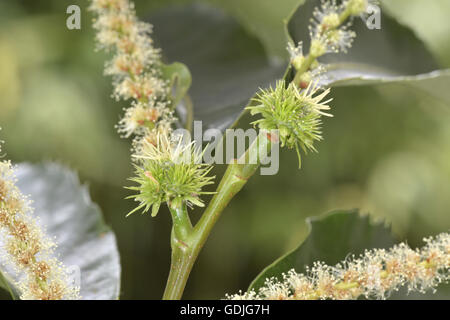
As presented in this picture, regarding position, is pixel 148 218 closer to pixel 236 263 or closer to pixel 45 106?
pixel 236 263

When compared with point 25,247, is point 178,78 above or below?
above

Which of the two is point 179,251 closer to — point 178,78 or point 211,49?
point 178,78

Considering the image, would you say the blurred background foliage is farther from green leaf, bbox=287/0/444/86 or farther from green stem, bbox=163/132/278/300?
green stem, bbox=163/132/278/300

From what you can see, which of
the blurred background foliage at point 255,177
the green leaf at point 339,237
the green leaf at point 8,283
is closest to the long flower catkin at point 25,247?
the green leaf at point 8,283

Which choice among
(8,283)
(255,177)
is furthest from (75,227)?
(255,177)

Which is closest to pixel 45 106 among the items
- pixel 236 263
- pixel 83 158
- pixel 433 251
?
pixel 83 158

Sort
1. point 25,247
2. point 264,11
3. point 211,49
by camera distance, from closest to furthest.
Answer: point 25,247 → point 211,49 → point 264,11
